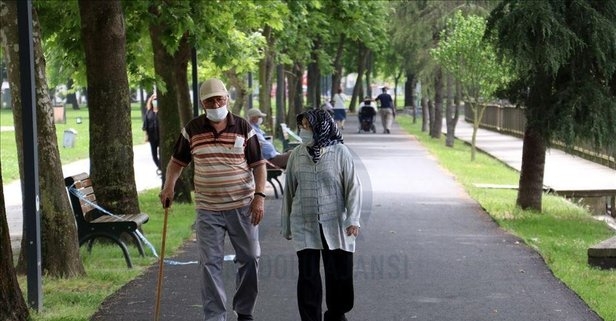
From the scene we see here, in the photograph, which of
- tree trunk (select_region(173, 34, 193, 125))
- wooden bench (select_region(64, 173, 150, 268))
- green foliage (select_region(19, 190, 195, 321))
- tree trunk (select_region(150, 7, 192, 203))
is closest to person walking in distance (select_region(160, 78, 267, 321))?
green foliage (select_region(19, 190, 195, 321))

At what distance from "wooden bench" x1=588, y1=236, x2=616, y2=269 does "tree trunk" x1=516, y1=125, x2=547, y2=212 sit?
5.48 meters

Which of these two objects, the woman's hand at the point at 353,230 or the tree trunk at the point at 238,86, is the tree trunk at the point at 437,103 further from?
the woman's hand at the point at 353,230

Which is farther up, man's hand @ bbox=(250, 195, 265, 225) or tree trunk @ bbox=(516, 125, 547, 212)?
man's hand @ bbox=(250, 195, 265, 225)

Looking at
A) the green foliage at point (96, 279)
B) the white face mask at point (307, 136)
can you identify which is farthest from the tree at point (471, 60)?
the white face mask at point (307, 136)

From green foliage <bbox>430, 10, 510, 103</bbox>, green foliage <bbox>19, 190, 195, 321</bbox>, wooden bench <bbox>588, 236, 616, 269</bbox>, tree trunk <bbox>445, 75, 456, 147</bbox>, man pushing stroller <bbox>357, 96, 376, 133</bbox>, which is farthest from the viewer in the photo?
man pushing stroller <bbox>357, 96, 376, 133</bbox>

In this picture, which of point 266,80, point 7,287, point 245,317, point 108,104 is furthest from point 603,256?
point 266,80

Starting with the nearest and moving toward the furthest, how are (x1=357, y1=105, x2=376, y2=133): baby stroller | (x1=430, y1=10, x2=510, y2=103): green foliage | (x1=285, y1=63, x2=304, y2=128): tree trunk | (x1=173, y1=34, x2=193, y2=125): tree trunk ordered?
1. (x1=173, y1=34, x2=193, y2=125): tree trunk
2. (x1=430, y1=10, x2=510, y2=103): green foliage
3. (x1=285, y1=63, x2=304, y2=128): tree trunk
4. (x1=357, y1=105, x2=376, y2=133): baby stroller

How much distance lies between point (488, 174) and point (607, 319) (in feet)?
58.8

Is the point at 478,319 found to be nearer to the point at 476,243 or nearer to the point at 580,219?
the point at 476,243

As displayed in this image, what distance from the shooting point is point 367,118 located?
4700cm

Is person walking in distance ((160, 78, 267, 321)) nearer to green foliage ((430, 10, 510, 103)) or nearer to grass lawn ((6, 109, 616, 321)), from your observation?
grass lawn ((6, 109, 616, 321))

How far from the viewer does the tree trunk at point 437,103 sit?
3958 cm

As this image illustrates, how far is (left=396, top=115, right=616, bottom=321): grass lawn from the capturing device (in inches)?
398

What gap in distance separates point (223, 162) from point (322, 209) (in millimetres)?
753
